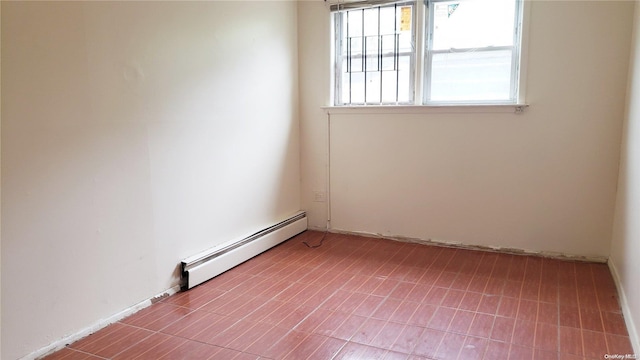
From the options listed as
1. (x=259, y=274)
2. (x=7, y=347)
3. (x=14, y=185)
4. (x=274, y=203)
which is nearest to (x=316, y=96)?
(x=274, y=203)

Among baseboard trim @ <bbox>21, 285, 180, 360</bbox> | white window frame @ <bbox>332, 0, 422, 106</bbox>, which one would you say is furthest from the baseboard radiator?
white window frame @ <bbox>332, 0, 422, 106</bbox>

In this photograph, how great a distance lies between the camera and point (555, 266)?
3633 mm

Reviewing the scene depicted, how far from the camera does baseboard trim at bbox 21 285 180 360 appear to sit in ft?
7.59

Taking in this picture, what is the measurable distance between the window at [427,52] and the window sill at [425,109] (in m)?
0.11

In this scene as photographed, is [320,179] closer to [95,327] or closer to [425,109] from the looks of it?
[425,109]

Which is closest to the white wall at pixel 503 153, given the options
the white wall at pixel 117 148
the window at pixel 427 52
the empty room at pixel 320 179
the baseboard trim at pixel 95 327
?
the empty room at pixel 320 179

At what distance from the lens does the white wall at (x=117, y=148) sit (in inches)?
86.0

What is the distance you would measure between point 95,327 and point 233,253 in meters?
1.23

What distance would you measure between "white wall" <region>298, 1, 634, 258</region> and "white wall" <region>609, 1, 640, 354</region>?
18 centimetres

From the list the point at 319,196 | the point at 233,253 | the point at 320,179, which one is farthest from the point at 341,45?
the point at 233,253

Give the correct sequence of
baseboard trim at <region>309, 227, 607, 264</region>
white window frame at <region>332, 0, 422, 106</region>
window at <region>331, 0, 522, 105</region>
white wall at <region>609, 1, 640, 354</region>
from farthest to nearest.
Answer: white window frame at <region>332, 0, 422, 106</region> < window at <region>331, 0, 522, 105</region> < baseboard trim at <region>309, 227, 607, 264</region> < white wall at <region>609, 1, 640, 354</region>

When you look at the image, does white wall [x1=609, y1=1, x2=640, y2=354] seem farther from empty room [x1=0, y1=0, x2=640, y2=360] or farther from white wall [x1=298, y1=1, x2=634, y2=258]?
white wall [x1=298, y1=1, x2=634, y2=258]

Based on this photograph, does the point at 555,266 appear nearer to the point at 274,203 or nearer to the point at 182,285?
the point at 274,203

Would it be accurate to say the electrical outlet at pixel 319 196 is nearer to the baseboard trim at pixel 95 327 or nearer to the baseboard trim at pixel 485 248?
the baseboard trim at pixel 485 248
